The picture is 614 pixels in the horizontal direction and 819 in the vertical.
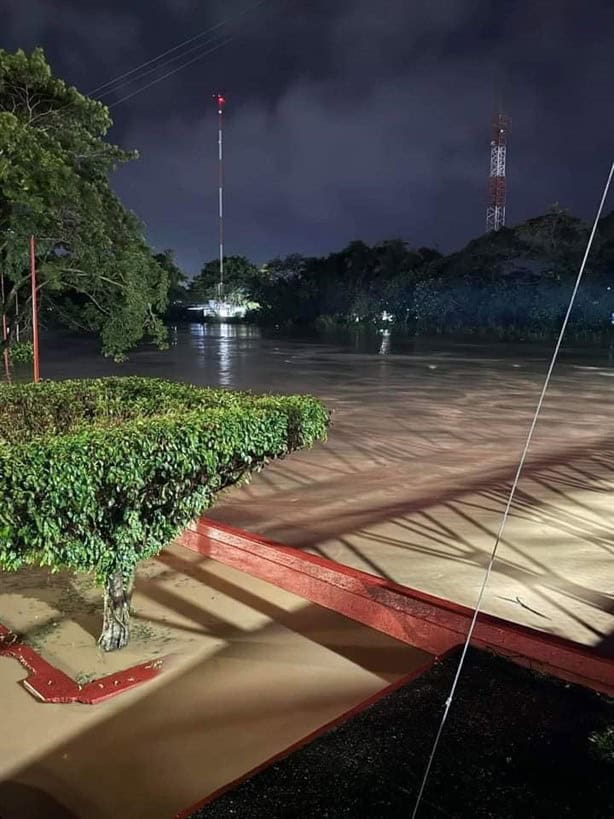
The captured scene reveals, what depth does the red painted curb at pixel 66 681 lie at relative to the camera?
343 cm

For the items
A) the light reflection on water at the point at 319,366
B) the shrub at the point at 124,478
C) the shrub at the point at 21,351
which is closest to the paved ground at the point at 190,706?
the shrub at the point at 124,478

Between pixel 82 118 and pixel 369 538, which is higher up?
pixel 82 118

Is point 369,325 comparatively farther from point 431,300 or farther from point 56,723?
point 56,723

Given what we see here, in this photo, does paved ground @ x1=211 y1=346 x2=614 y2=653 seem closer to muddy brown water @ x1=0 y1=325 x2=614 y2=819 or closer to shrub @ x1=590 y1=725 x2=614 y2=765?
muddy brown water @ x1=0 y1=325 x2=614 y2=819

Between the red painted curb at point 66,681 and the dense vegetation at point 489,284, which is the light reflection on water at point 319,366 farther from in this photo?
the red painted curb at point 66,681

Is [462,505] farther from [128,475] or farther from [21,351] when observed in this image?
[21,351]

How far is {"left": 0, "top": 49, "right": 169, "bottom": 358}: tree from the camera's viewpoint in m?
7.14

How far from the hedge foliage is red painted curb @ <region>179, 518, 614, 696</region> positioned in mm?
874

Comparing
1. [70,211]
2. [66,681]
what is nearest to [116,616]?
[66,681]

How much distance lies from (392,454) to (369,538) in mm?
3413

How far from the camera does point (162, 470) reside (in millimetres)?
3393

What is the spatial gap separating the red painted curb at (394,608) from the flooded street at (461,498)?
588 mm

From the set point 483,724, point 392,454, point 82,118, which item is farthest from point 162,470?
point 82,118

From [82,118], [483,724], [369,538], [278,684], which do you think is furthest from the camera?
[82,118]
